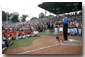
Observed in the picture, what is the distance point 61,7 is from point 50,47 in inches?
51.5

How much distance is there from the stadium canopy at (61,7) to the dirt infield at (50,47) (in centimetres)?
87

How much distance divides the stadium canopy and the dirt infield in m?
0.87

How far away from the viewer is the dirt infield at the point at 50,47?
463 cm

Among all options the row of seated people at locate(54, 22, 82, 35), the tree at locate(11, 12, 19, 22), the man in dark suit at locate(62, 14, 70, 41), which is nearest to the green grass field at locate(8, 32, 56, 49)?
the row of seated people at locate(54, 22, 82, 35)

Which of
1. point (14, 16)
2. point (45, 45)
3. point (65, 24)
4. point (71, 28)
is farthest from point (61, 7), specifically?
point (14, 16)

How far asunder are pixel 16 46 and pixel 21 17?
910 millimetres

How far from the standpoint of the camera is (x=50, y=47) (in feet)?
15.4

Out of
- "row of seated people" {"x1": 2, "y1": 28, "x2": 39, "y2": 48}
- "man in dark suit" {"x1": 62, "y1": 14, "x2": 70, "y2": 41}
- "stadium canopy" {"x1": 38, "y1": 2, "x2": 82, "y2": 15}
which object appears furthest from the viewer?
"man in dark suit" {"x1": 62, "y1": 14, "x2": 70, "y2": 41}

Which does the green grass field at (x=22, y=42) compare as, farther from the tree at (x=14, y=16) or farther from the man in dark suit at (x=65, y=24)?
the man in dark suit at (x=65, y=24)

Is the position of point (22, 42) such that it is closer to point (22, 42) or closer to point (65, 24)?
→ point (22, 42)

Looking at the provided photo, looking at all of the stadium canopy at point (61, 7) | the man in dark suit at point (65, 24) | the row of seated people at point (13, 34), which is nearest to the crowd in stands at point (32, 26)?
the row of seated people at point (13, 34)

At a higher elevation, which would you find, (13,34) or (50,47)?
(13,34)

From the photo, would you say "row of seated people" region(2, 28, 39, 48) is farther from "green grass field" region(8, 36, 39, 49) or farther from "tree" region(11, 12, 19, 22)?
"tree" region(11, 12, 19, 22)

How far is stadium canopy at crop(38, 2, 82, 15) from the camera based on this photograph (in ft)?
15.4
